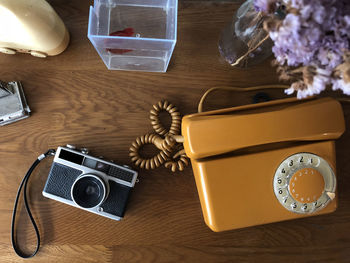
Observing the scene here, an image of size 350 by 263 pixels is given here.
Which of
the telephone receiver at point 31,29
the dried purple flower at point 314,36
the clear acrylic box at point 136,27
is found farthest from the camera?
the clear acrylic box at point 136,27

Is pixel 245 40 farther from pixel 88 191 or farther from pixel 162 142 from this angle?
pixel 88 191

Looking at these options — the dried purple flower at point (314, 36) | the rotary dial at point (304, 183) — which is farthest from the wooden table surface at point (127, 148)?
the dried purple flower at point (314, 36)

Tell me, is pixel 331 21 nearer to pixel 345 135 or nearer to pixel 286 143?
pixel 286 143

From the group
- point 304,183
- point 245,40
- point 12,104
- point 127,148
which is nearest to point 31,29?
point 12,104

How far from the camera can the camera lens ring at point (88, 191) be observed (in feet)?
1.72

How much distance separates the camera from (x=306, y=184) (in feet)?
1.66

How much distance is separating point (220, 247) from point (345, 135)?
14.9 inches

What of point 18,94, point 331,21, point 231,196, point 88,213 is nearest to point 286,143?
point 231,196

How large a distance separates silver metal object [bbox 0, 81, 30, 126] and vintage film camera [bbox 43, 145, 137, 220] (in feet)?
0.45

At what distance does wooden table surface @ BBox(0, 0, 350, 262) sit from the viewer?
23.5 inches

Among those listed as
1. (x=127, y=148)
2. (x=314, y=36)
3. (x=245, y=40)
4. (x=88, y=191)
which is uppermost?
(x=245, y=40)

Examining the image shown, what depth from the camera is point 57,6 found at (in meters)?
0.62

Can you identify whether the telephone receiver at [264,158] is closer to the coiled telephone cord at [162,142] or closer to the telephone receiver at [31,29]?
the coiled telephone cord at [162,142]

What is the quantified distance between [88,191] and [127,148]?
0.40ft
